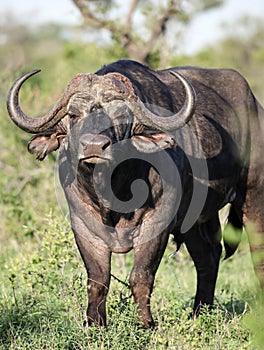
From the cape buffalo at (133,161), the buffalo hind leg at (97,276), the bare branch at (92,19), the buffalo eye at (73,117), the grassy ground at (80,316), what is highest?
the bare branch at (92,19)

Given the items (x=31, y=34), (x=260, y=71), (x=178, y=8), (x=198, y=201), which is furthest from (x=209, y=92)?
(x=31, y=34)

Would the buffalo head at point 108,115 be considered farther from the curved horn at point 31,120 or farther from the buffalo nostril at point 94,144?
the buffalo nostril at point 94,144

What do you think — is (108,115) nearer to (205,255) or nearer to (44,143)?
(44,143)

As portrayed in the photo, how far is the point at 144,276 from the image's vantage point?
4531mm

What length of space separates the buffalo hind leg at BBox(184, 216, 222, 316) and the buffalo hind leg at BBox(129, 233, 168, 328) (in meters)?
1.14

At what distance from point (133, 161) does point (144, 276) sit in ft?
2.12

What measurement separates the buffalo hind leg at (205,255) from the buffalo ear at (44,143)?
1.51m

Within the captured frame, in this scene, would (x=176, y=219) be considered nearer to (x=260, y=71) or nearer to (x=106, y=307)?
(x=106, y=307)

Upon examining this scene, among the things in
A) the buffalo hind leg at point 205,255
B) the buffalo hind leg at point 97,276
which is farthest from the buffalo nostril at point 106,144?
the buffalo hind leg at point 205,255

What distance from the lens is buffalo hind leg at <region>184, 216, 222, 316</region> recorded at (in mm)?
5672

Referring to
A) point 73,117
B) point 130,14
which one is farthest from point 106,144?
point 130,14

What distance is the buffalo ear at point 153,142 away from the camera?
4.38 metres

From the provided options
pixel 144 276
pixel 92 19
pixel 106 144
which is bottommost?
pixel 144 276

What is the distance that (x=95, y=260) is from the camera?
4578 mm
